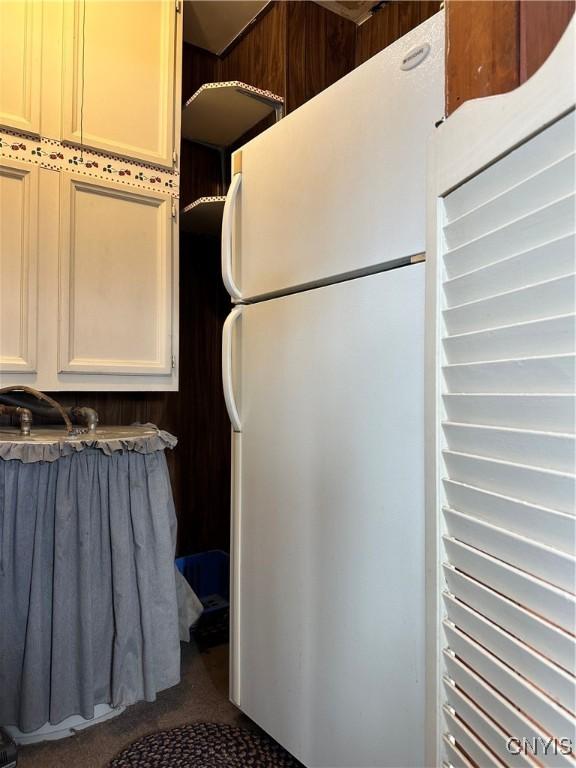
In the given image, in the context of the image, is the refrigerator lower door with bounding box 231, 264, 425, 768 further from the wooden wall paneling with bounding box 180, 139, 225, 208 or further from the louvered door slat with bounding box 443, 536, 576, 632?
the wooden wall paneling with bounding box 180, 139, 225, 208

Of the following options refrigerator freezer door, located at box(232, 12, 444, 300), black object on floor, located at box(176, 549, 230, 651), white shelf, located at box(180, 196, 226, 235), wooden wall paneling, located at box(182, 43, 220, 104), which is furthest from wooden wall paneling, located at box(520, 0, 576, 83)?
black object on floor, located at box(176, 549, 230, 651)

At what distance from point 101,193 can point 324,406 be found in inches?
47.7

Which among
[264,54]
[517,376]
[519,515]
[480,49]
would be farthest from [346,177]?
[264,54]

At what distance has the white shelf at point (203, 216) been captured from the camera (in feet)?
6.49

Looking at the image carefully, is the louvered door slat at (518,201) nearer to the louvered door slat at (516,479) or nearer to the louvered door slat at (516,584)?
the louvered door slat at (516,479)

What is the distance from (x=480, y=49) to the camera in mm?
657

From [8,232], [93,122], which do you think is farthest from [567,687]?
[93,122]

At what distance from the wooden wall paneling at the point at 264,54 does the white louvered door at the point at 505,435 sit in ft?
5.16

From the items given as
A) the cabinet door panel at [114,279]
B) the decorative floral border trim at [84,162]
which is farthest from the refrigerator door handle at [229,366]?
the decorative floral border trim at [84,162]

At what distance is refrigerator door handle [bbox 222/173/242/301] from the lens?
1493 millimetres

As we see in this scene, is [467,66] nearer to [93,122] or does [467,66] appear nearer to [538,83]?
[538,83]

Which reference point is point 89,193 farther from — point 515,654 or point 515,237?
point 515,654

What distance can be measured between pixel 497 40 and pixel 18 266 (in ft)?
4.97

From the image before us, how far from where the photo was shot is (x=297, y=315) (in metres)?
1.27
